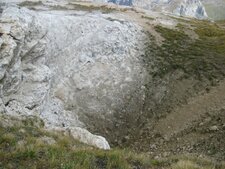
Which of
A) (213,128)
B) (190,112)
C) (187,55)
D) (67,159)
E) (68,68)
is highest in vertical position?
(67,159)

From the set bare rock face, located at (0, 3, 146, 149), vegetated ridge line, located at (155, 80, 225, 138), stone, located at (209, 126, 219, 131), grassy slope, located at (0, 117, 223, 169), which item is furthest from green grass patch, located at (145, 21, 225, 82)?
grassy slope, located at (0, 117, 223, 169)

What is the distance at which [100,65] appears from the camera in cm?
4509

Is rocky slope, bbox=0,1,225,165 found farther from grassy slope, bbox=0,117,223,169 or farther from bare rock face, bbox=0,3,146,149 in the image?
grassy slope, bbox=0,117,223,169

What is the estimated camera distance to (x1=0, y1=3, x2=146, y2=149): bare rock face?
117 feet

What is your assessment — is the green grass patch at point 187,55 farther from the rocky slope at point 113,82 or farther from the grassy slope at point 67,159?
the grassy slope at point 67,159

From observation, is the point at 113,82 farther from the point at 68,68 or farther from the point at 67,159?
the point at 67,159

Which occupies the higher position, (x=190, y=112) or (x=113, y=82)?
(x=113, y=82)

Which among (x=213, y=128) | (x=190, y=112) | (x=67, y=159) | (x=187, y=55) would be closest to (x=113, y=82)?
(x=190, y=112)

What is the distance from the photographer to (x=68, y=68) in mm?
43844

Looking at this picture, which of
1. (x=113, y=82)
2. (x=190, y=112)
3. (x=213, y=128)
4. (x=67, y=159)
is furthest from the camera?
(x=113, y=82)

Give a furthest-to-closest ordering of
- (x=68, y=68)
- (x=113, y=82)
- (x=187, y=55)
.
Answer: (x=187, y=55) < (x=68, y=68) < (x=113, y=82)

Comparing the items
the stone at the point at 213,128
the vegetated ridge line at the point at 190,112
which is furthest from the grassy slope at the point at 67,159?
the vegetated ridge line at the point at 190,112

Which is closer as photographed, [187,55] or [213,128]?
[213,128]

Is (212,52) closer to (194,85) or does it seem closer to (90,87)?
(194,85)
